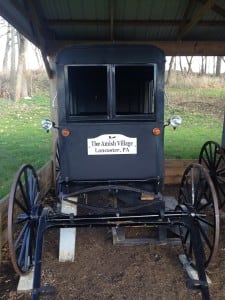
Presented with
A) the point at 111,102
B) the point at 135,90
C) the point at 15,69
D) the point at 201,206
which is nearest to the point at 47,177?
the point at 135,90

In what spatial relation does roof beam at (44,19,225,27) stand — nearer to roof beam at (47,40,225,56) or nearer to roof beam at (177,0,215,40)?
roof beam at (177,0,215,40)

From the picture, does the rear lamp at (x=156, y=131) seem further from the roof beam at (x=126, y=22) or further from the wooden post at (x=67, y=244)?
the roof beam at (x=126, y=22)

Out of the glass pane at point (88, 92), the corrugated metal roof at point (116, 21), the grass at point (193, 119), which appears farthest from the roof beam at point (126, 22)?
the grass at point (193, 119)

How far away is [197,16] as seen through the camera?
4.94m

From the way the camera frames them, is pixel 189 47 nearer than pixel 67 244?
No

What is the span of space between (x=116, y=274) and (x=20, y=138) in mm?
7249

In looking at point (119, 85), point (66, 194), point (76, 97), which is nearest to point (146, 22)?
point (119, 85)

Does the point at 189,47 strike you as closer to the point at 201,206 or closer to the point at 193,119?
the point at 201,206

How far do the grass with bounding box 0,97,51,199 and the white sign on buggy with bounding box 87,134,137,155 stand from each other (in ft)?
6.31

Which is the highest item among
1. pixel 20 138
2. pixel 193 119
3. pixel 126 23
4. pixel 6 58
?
pixel 6 58

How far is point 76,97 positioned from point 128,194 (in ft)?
5.61

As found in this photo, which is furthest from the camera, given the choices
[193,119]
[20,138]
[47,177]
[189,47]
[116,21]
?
[193,119]

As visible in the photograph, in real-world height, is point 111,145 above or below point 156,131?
below

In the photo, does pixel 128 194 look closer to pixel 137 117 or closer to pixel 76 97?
pixel 137 117
